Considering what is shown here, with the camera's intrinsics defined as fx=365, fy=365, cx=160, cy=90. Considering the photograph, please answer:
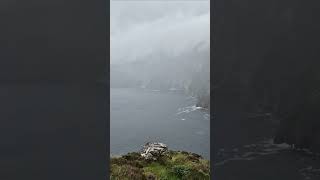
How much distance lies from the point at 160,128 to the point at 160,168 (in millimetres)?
59075

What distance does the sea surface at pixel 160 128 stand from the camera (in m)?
57.5

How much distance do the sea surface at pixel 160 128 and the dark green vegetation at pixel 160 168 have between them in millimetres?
37524

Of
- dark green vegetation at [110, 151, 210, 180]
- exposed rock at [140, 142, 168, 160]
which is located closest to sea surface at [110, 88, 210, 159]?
exposed rock at [140, 142, 168, 160]

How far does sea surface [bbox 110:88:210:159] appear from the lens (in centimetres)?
5750

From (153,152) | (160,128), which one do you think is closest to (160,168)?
(153,152)

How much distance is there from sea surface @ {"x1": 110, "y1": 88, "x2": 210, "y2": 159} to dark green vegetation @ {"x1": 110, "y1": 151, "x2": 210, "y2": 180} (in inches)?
1477

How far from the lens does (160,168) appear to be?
456 inches
